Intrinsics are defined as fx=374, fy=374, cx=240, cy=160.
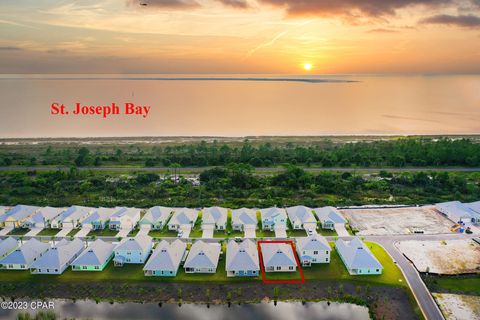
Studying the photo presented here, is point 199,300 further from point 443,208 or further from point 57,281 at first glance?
point 443,208

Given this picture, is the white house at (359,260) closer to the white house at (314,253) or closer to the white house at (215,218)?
the white house at (314,253)

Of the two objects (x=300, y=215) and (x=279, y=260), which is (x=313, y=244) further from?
(x=300, y=215)

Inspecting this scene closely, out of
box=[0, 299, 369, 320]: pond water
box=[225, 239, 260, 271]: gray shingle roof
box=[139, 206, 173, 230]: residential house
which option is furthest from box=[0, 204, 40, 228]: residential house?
box=[225, 239, 260, 271]: gray shingle roof

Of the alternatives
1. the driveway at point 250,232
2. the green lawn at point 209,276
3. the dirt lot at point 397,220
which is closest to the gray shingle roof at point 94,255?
the green lawn at point 209,276

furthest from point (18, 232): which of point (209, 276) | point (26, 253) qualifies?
point (209, 276)

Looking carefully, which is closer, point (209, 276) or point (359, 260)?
point (209, 276)

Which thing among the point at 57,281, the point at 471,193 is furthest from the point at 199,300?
the point at 471,193
